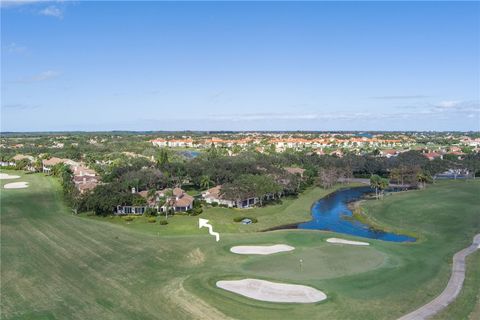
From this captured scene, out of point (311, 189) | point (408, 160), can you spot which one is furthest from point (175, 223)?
point (408, 160)

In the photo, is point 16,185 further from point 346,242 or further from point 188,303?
point 188,303

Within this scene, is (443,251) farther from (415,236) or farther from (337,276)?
(337,276)

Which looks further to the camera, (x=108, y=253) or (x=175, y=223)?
(x=175, y=223)

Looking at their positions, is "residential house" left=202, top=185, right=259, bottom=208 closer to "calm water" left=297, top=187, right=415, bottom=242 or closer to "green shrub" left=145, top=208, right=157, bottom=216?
"calm water" left=297, top=187, right=415, bottom=242

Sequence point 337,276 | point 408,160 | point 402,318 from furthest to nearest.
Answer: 1. point 408,160
2. point 337,276
3. point 402,318

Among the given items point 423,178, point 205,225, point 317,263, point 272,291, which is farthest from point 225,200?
point 423,178

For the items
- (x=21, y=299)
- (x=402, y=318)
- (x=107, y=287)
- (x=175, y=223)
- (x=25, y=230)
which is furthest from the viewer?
(x=175, y=223)

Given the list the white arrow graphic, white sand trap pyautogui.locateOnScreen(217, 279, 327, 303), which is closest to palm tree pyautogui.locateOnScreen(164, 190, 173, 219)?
the white arrow graphic
